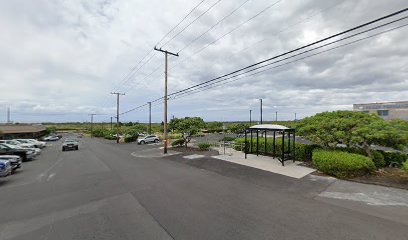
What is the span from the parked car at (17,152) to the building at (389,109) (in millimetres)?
77239

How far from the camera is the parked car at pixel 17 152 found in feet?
47.9

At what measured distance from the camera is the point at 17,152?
15523 mm

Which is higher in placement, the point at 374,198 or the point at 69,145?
the point at 374,198

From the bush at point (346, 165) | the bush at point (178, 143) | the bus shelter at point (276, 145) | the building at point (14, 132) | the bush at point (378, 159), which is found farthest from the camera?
the building at point (14, 132)

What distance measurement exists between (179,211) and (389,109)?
85436mm

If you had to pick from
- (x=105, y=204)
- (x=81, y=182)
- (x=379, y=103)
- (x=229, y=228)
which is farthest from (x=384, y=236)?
(x=379, y=103)

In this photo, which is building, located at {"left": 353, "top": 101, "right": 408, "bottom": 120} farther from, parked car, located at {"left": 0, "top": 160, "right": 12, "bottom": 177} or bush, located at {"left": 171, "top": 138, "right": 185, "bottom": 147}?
parked car, located at {"left": 0, "top": 160, "right": 12, "bottom": 177}

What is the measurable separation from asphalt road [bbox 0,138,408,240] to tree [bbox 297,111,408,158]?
Result: 383 cm

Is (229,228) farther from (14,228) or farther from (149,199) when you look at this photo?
(14,228)

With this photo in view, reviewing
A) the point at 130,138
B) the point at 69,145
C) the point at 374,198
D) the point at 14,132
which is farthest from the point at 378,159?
the point at 14,132

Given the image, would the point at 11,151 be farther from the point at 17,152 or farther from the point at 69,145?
the point at 69,145

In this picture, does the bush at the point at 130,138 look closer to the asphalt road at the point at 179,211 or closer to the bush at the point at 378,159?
the asphalt road at the point at 179,211

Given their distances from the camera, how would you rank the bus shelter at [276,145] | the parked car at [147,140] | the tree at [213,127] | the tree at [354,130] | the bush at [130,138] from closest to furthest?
the tree at [354,130] → the bus shelter at [276,145] → the parked car at [147,140] → the bush at [130,138] → the tree at [213,127]

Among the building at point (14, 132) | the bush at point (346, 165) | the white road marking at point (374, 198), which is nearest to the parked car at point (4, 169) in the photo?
the white road marking at point (374, 198)
